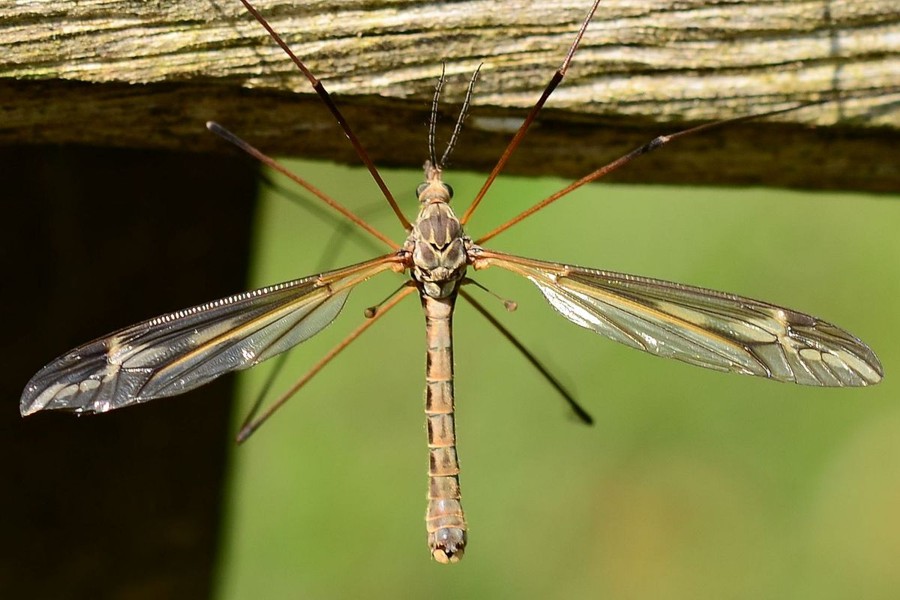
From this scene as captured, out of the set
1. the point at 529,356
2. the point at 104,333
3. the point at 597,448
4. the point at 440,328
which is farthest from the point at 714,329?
the point at 597,448

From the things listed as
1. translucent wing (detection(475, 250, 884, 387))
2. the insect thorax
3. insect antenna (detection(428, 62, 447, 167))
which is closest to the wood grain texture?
insect antenna (detection(428, 62, 447, 167))

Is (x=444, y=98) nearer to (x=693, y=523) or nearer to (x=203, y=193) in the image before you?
(x=203, y=193)

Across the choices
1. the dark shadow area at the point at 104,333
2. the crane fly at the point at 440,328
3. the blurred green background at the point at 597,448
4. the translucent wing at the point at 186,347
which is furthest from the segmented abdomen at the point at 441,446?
the blurred green background at the point at 597,448

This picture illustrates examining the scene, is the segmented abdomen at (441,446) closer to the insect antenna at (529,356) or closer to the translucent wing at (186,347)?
the insect antenna at (529,356)

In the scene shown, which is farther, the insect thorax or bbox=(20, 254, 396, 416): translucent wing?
the insect thorax

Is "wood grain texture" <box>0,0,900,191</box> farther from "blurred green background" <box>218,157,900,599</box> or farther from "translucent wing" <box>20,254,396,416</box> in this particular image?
"blurred green background" <box>218,157,900,599</box>

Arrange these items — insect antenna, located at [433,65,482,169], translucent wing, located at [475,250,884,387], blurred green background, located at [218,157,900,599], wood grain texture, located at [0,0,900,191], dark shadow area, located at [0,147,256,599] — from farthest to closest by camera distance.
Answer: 1. blurred green background, located at [218,157,900,599]
2. dark shadow area, located at [0,147,256,599]
3. translucent wing, located at [475,250,884,387]
4. insect antenna, located at [433,65,482,169]
5. wood grain texture, located at [0,0,900,191]

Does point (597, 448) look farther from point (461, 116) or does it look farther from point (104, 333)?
point (461, 116)
